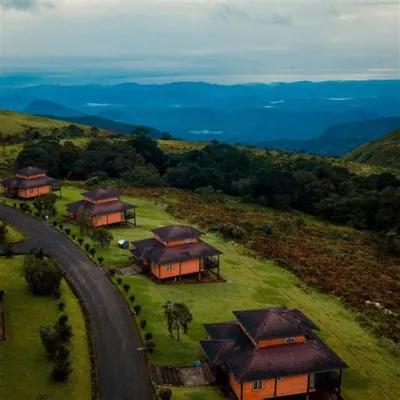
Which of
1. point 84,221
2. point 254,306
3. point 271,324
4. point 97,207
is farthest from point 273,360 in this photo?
point 97,207

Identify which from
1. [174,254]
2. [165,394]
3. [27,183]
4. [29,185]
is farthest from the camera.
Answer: [27,183]

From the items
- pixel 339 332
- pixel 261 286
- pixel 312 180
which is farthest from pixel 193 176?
pixel 339 332

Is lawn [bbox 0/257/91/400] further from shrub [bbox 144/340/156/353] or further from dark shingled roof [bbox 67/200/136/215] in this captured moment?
dark shingled roof [bbox 67/200/136/215]

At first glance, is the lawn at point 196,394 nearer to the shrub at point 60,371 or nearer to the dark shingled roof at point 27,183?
the shrub at point 60,371

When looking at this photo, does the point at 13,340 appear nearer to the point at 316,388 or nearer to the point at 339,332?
the point at 316,388

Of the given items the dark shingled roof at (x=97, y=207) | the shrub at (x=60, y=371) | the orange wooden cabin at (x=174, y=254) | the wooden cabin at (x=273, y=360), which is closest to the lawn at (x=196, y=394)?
the wooden cabin at (x=273, y=360)

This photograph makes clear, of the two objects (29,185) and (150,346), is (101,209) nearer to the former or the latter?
(29,185)
